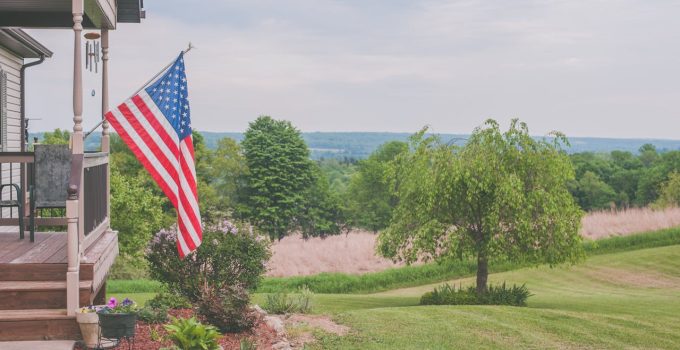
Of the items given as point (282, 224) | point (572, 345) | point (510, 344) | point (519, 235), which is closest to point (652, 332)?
point (572, 345)

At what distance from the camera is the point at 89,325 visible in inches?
315

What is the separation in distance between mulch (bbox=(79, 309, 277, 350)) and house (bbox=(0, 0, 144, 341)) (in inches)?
30.8

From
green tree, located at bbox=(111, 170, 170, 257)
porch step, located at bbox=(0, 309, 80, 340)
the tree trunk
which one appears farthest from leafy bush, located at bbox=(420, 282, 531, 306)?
green tree, located at bbox=(111, 170, 170, 257)

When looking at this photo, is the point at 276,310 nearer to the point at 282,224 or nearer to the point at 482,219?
the point at 482,219

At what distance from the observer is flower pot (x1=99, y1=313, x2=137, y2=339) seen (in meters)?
7.93

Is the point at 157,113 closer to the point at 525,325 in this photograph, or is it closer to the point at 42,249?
the point at 42,249

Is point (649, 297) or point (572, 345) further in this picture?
point (649, 297)

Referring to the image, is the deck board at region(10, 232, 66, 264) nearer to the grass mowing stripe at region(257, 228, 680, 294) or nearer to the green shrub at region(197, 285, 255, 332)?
the green shrub at region(197, 285, 255, 332)

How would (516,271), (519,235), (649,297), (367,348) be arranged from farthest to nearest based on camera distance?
(516,271), (649,297), (519,235), (367,348)

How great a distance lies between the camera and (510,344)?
12438 millimetres

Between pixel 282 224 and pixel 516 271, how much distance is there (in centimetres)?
3129

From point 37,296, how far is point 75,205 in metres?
1.13

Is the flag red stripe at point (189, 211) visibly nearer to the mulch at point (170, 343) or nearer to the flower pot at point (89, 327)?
the mulch at point (170, 343)

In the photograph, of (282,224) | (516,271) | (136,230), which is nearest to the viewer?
(516,271)
